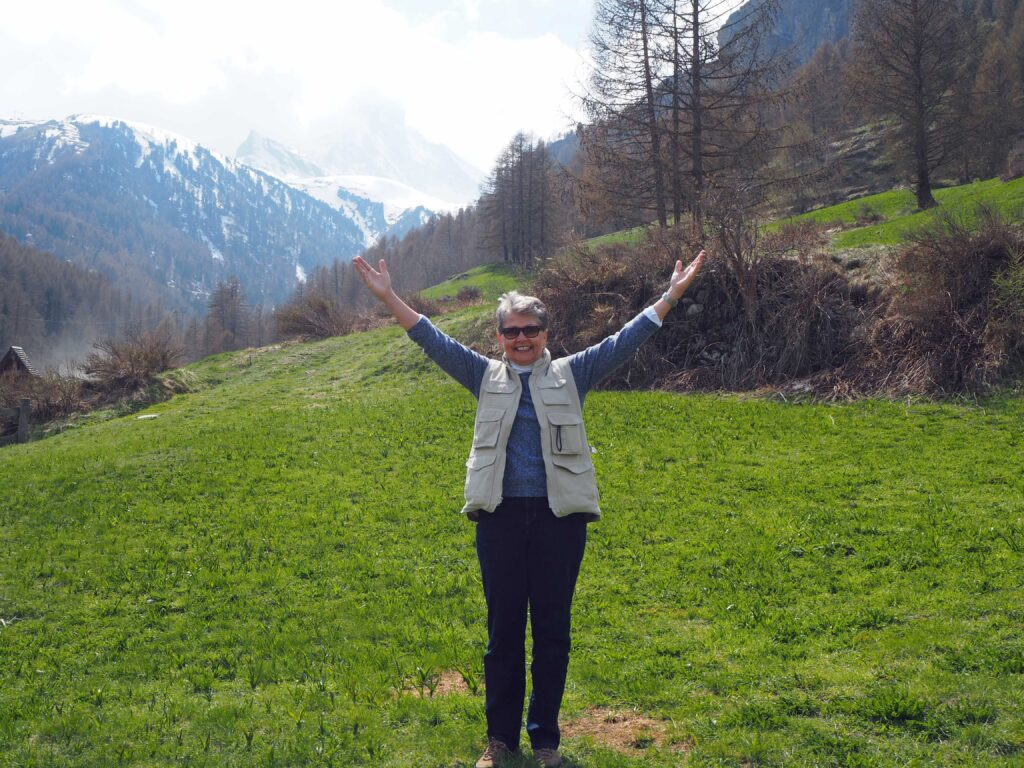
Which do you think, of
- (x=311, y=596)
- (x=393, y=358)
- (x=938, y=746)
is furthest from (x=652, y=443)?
(x=393, y=358)

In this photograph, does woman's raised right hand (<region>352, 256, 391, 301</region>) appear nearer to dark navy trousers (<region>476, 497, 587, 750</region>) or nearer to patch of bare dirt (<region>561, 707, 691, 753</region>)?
dark navy trousers (<region>476, 497, 587, 750</region>)

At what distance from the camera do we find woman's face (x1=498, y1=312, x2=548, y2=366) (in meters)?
3.93

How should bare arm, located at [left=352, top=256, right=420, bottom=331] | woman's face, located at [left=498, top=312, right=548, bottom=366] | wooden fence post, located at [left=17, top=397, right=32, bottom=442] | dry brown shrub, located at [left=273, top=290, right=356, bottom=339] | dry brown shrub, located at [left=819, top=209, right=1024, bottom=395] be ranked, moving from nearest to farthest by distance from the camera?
woman's face, located at [left=498, top=312, right=548, bottom=366] < bare arm, located at [left=352, top=256, right=420, bottom=331] < dry brown shrub, located at [left=819, top=209, right=1024, bottom=395] < wooden fence post, located at [left=17, top=397, right=32, bottom=442] < dry brown shrub, located at [left=273, top=290, right=356, bottom=339]

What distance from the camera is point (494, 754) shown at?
3.92m

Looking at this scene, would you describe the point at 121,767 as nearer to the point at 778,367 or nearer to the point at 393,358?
the point at 778,367

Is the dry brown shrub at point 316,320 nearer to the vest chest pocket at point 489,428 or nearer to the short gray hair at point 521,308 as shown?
the short gray hair at point 521,308

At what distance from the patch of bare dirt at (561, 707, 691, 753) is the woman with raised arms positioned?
604mm

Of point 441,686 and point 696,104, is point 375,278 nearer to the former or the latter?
point 441,686

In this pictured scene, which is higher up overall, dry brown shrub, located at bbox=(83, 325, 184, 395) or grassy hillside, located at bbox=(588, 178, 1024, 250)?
grassy hillside, located at bbox=(588, 178, 1024, 250)

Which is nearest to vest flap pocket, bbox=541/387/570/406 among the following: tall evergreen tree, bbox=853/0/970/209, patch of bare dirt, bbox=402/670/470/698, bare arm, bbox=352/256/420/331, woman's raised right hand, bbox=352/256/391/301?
bare arm, bbox=352/256/420/331

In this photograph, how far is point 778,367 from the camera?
15.2 metres

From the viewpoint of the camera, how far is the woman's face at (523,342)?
155 inches

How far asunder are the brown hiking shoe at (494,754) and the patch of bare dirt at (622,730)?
0.69 meters

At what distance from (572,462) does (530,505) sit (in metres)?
0.30
